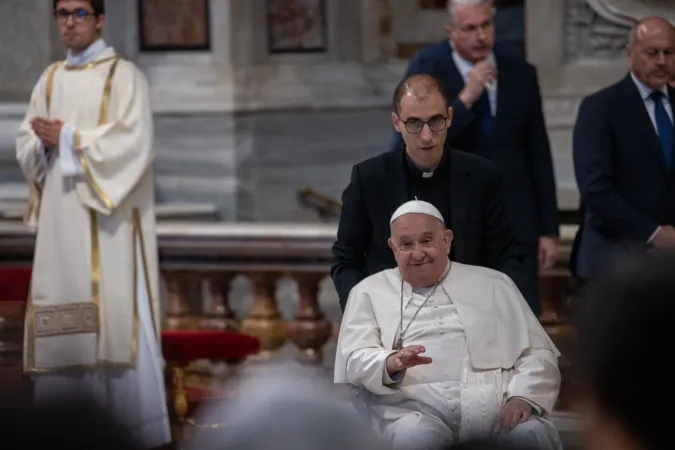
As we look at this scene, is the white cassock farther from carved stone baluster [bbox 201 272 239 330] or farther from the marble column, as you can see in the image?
the marble column

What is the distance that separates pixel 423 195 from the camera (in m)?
5.04

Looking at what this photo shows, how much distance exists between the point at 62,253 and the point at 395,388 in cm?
269

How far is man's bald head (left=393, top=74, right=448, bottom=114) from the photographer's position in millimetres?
4938

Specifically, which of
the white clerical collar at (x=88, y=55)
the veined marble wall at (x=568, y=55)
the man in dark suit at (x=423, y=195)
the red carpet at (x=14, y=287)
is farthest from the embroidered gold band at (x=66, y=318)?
the veined marble wall at (x=568, y=55)

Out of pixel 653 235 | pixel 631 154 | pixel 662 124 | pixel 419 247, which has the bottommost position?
pixel 653 235

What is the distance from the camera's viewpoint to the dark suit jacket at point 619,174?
6.25 m

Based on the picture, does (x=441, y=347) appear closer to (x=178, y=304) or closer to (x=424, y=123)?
(x=424, y=123)

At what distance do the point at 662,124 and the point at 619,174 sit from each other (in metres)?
0.27

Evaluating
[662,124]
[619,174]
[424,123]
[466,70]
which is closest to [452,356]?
[424,123]

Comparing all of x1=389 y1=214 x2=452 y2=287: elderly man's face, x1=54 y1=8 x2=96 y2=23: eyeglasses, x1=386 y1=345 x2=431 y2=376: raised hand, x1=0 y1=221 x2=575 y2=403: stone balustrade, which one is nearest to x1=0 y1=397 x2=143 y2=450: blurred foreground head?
x1=386 y1=345 x2=431 y2=376: raised hand

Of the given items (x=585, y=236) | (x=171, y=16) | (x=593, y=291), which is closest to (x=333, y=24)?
(x=171, y=16)

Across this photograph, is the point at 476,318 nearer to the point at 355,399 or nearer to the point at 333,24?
the point at 355,399

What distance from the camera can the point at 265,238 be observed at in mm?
7863

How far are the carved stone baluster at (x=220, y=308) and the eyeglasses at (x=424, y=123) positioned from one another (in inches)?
124
